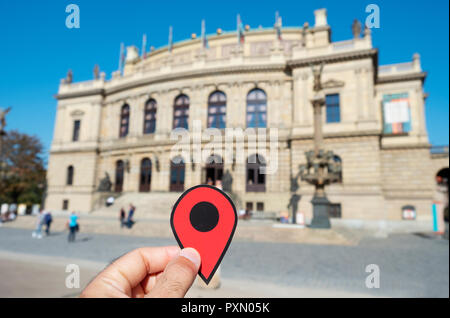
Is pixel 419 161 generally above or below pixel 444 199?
above

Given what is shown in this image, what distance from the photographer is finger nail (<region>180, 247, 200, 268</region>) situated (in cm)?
105

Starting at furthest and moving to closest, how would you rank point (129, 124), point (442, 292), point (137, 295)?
point (129, 124)
point (442, 292)
point (137, 295)

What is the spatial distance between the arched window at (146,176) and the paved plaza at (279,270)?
1529 centimetres

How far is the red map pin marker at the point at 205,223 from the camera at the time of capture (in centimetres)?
105

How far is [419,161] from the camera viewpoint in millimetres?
25500

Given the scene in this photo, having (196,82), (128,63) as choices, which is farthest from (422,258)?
(128,63)

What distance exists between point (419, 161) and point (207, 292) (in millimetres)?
26709

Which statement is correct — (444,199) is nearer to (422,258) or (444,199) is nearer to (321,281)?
(422,258)

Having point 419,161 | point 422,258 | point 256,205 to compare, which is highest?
point 419,161

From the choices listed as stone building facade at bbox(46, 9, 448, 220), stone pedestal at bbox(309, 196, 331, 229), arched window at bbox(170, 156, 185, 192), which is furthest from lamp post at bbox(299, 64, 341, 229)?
arched window at bbox(170, 156, 185, 192)

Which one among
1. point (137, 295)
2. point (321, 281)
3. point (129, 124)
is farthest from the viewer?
point (129, 124)

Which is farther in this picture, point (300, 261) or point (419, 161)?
point (419, 161)

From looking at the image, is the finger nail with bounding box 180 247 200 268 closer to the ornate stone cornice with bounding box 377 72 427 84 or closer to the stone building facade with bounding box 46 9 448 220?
the stone building facade with bounding box 46 9 448 220

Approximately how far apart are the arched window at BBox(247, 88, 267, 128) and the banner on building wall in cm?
1174
